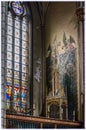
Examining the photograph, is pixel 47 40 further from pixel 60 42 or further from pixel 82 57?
pixel 82 57

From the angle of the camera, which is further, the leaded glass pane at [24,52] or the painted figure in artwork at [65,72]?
the leaded glass pane at [24,52]

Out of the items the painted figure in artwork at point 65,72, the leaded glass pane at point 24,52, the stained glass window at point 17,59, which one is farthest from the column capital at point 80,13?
the leaded glass pane at point 24,52

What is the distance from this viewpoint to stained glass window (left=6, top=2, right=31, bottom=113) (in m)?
18.2

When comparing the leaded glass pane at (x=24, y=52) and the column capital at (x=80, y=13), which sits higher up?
the column capital at (x=80, y=13)

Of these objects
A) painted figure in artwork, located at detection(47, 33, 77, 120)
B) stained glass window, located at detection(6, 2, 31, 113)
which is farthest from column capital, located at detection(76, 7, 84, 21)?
stained glass window, located at detection(6, 2, 31, 113)

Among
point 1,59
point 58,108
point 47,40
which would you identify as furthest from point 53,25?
point 1,59

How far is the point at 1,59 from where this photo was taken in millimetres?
12414

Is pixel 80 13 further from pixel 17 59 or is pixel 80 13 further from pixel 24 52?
pixel 17 59

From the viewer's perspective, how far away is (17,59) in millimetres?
18922

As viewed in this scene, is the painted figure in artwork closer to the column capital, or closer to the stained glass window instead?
A: the column capital

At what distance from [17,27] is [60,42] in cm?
217

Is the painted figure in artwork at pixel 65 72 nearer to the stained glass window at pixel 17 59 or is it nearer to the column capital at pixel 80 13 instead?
the column capital at pixel 80 13

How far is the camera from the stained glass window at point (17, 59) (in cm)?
1822

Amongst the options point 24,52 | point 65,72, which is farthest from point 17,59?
point 65,72
